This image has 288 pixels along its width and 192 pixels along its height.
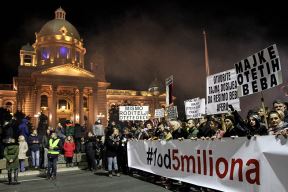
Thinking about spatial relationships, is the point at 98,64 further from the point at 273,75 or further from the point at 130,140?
the point at 273,75

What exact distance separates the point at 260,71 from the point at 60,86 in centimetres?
6192

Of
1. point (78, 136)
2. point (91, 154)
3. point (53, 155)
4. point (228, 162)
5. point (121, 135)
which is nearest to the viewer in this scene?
point (228, 162)

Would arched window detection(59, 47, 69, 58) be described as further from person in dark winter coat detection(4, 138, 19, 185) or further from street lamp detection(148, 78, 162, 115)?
person in dark winter coat detection(4, 138, 19, 185)

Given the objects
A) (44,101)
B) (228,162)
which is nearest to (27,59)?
(44,101)

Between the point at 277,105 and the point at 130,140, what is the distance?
21.9 feet

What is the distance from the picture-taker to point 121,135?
14.3 meters

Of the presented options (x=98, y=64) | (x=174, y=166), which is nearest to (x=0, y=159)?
(x=174, y=166)

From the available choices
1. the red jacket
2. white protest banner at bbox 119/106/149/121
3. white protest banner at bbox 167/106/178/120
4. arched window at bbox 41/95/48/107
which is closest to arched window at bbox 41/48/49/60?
arched window at bbox 41/95/48/107

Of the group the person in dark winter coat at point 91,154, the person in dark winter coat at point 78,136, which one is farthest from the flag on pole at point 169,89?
the person in dark winter coat at point 78,136

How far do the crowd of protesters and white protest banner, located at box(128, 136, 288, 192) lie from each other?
24 cm

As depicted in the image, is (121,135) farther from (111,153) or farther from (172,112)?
(172,112)

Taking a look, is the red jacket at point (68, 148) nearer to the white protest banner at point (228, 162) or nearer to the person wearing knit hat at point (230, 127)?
the white protest banner at point (228, 162)

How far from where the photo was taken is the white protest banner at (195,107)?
12.5 m

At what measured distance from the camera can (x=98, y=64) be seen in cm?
7894
